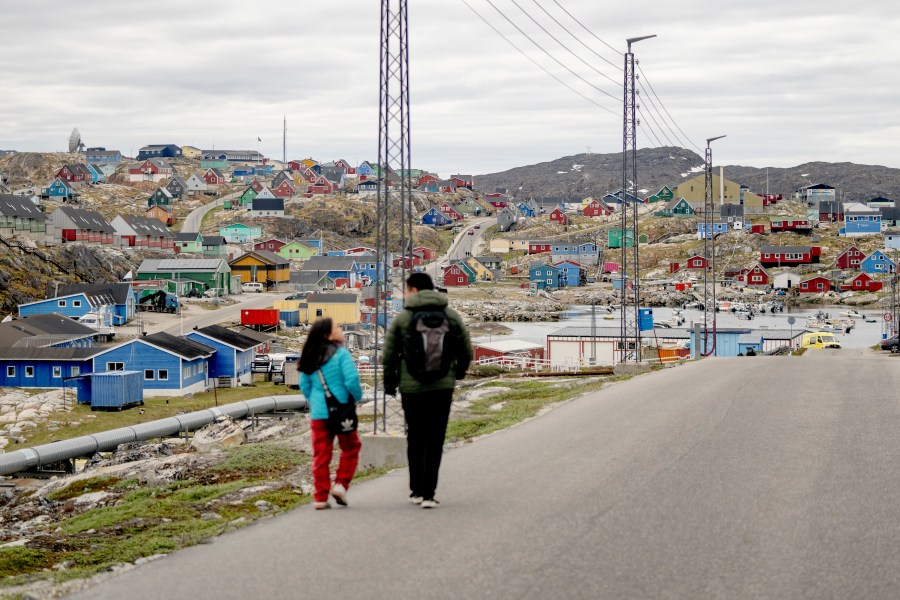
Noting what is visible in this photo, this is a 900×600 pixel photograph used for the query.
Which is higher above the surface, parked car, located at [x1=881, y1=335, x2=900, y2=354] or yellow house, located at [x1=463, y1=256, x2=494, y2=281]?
yellow house, located at [x1=463, y1=256, x2=494, y2=281]

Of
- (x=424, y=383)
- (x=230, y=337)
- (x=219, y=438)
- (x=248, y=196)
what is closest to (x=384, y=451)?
(x=424, y=383)

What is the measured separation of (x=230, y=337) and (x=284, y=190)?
127 m

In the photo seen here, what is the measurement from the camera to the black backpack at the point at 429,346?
9.33 m

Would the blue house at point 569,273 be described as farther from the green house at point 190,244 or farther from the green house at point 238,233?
the green house at point 190,244

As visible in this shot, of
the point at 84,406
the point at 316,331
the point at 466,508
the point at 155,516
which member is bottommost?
the point at 84,406

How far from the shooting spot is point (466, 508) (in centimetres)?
950

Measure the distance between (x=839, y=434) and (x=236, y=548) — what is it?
869 cm

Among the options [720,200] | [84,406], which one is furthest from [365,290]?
[720,200]

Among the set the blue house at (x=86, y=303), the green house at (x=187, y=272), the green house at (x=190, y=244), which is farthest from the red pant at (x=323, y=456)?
the green house at (x=190, y=244)

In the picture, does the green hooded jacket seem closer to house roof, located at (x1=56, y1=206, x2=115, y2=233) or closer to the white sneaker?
the white sneaker

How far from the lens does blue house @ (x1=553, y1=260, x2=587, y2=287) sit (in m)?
142

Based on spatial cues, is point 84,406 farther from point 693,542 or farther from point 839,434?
point 693,542

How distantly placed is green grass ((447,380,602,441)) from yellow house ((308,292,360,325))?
48.2 metres

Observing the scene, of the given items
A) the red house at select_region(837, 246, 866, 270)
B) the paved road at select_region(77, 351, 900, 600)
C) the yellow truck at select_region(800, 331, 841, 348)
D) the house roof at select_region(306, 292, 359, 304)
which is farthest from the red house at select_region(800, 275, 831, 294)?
the paved road at select_region(77, 351, 900, 600)
